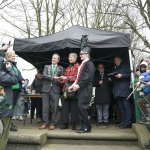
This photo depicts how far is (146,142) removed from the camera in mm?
4238

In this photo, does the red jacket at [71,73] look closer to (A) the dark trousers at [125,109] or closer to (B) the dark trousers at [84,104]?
(B) the dark trousers at [84,104]

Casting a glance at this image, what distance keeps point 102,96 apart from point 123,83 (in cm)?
67

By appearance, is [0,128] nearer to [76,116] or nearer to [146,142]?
[76,116]

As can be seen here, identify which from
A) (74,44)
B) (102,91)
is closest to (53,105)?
(102,91)

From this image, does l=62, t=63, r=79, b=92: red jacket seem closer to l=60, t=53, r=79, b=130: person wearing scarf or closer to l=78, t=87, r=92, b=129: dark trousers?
l=60, t=53, r=79, b=130: person wearing scarf

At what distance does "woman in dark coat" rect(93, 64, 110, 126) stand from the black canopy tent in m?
0.95

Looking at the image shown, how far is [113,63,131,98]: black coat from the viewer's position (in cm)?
578

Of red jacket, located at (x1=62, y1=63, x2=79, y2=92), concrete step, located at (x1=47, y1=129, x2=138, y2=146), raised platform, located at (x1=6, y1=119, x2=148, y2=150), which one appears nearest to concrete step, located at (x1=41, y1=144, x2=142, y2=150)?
raised platform, located at (x1=6, y1=119, x2=148, y2=150)

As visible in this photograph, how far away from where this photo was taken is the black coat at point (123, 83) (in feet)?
19.0

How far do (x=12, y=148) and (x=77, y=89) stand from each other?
184 cm

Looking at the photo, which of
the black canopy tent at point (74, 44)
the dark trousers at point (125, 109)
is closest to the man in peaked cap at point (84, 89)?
the black canopy tent at point (74, 44)

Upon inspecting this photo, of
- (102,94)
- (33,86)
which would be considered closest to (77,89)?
(102,94)

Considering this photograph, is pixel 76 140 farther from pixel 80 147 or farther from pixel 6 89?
pixel 6 89

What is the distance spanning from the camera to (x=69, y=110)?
18.2ft
